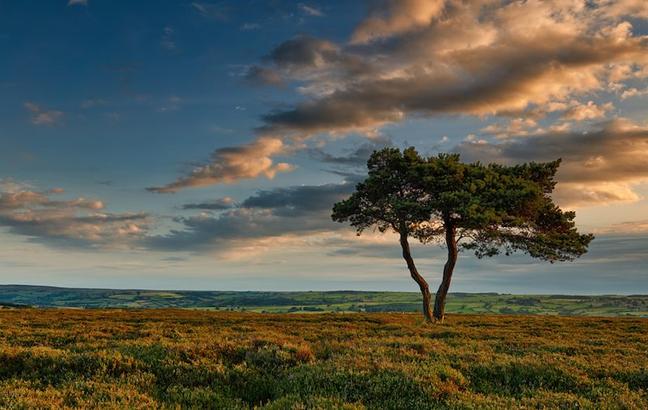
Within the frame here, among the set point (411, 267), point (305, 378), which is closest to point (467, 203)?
point (411, 267)

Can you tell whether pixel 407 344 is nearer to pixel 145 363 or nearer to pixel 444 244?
pixel 145 363

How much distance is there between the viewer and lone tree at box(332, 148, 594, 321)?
36312 millimetres

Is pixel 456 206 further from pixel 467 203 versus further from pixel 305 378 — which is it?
pixel 305 378

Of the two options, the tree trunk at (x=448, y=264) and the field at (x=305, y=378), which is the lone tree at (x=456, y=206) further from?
the field at (x=305, y=378)

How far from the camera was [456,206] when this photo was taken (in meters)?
35.8

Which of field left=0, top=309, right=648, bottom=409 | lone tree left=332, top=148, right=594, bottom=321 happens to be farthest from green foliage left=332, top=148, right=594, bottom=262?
field left=0, top=309, right=648, bottom=409

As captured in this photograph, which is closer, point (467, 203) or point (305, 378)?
point (305, 378)

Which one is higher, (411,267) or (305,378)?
(411,267)

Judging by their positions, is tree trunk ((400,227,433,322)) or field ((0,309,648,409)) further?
tree trunk ((400,227,433,322))

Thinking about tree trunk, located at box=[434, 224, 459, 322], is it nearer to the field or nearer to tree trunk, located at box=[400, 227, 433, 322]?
tree trunk, located at box=[400, 227, 433, 322]

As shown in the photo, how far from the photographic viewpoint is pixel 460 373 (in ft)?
38.1

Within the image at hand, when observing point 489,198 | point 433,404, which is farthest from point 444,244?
point 433,404

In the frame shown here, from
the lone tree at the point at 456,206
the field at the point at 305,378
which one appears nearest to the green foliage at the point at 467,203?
the lone tree at the point at 456,206

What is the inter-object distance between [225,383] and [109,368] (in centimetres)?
321
